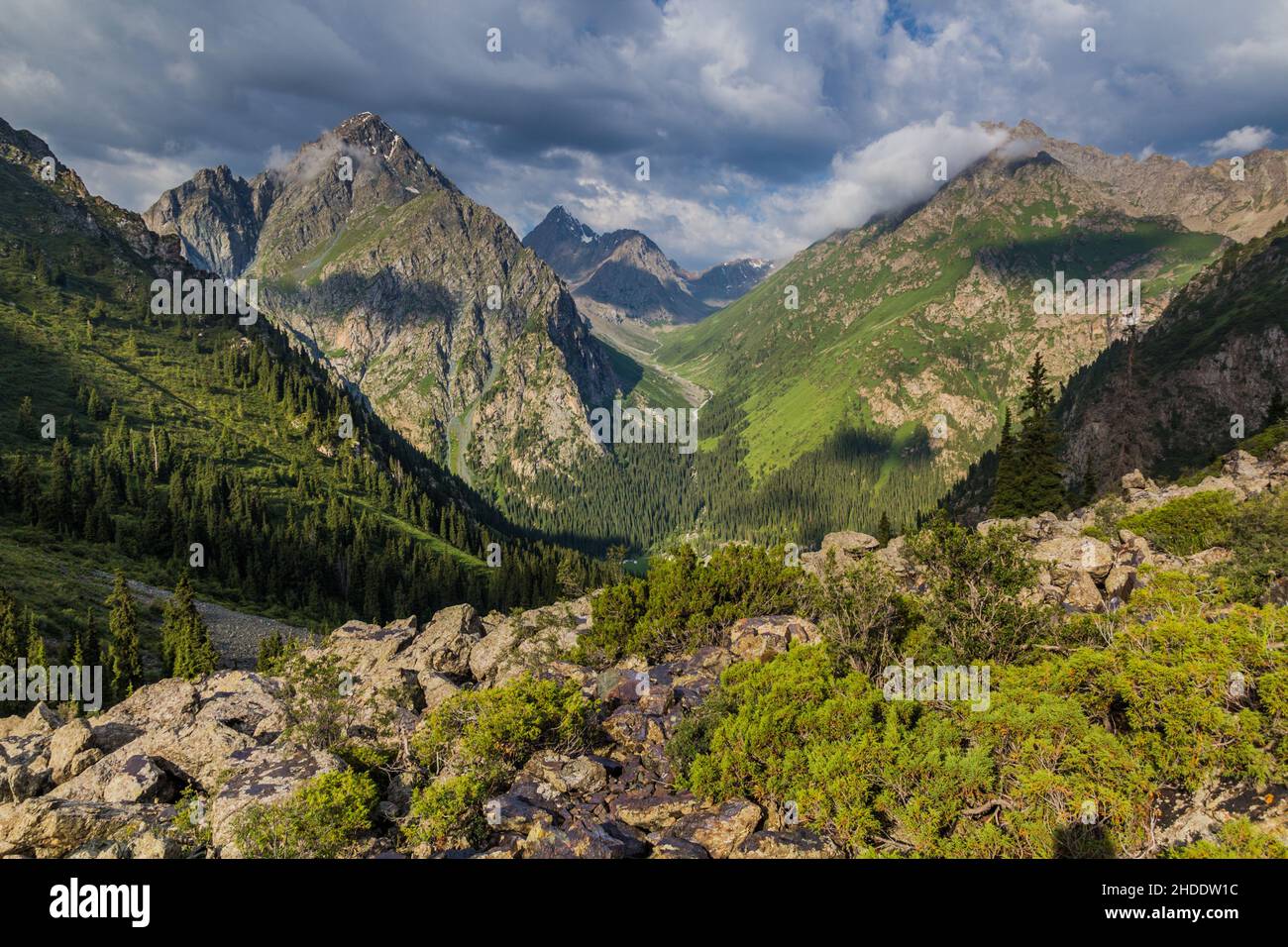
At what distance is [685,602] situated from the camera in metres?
47.0

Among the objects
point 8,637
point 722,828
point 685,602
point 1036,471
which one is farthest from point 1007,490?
point 8,637

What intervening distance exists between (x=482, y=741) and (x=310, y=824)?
7.11 m

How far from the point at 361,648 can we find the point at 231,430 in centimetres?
18353

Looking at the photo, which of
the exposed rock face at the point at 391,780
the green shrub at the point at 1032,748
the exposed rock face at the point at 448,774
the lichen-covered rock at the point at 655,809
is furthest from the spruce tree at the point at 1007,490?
the lichen-covered rock at the point at 655,809

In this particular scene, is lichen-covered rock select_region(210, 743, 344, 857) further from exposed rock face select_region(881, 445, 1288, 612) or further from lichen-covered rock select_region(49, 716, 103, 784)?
exposed rock face select_region(881, 445, 1288, 612)

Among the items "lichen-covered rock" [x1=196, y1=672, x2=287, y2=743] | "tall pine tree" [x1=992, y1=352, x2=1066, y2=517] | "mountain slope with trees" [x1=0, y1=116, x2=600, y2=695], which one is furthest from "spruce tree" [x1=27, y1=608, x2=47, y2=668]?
"tall pine tree" [x1=992, y1=352, x2=1066, y2=517]

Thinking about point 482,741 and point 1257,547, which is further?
point 1257,547

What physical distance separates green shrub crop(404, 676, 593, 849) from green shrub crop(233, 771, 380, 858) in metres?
2.02

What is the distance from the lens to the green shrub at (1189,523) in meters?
50.9

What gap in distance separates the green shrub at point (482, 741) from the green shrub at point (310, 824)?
2024mm

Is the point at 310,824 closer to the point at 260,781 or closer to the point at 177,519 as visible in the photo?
the point at 260,781

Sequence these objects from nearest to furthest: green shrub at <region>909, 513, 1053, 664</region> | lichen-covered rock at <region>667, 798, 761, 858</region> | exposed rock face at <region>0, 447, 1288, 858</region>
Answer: lichen-covered rock at <region>667, 798, 761, 858</region> → exposed rock face at <region>0, 447, 1288, 858</region> → green shrub at <region>909, 513, 1053, 664</region>

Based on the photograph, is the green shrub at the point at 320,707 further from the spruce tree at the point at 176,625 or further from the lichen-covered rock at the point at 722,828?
the spruce tree at the point at 176,625

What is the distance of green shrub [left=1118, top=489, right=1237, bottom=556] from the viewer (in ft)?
167
